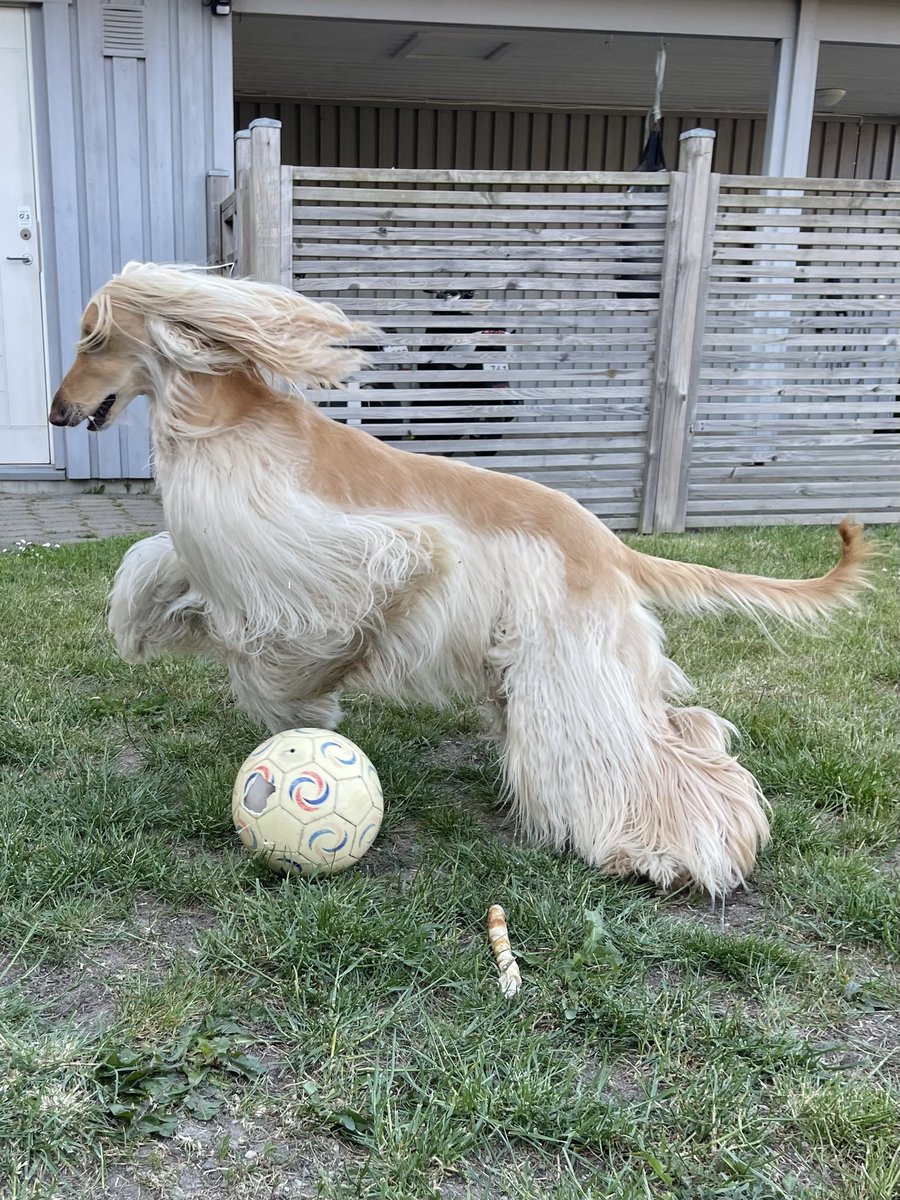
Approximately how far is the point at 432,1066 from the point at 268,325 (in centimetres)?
176

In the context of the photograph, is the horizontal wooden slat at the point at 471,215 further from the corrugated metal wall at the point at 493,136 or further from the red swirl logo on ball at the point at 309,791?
the corrugated metal wall at the point at 493,136

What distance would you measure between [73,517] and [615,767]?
5346mm

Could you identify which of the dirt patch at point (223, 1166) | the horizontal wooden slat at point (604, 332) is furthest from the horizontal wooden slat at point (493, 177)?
the dirt patch at point (223, 1166)

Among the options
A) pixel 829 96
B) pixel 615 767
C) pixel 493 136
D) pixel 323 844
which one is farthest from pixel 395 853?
pixel 829 96

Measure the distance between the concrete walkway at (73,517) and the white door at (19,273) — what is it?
1.73ft

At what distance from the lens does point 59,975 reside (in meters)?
2.14

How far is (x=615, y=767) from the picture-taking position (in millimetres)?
2637

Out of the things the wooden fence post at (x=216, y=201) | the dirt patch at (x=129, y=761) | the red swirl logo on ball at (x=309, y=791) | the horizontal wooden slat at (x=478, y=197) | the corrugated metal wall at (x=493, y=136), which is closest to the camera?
the red swirl logo on ball at (x=309, y=791)

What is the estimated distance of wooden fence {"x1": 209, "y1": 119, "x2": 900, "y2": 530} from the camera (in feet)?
20.7

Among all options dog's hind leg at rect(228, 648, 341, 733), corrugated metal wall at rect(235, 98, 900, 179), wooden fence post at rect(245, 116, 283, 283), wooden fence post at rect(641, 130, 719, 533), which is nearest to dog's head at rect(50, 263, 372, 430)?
dog's hind leg at rect(228, 648, 341, 733)

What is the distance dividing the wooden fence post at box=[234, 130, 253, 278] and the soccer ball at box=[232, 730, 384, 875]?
14.5 feet

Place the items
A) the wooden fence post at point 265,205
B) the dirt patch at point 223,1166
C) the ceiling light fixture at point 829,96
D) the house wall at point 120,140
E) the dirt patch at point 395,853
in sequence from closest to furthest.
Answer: the dirt patch at point 223,1166 < the dirt patch at point 395,853 < the wooden fence post at point 265,205 < the house wall at point 120,140 < the ceiling light fixture at point 829,96

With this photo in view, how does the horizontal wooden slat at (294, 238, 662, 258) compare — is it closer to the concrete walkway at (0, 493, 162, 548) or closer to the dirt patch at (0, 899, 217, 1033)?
the concrete walkway at (0, 493, 162, 548)

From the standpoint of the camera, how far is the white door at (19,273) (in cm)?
716
